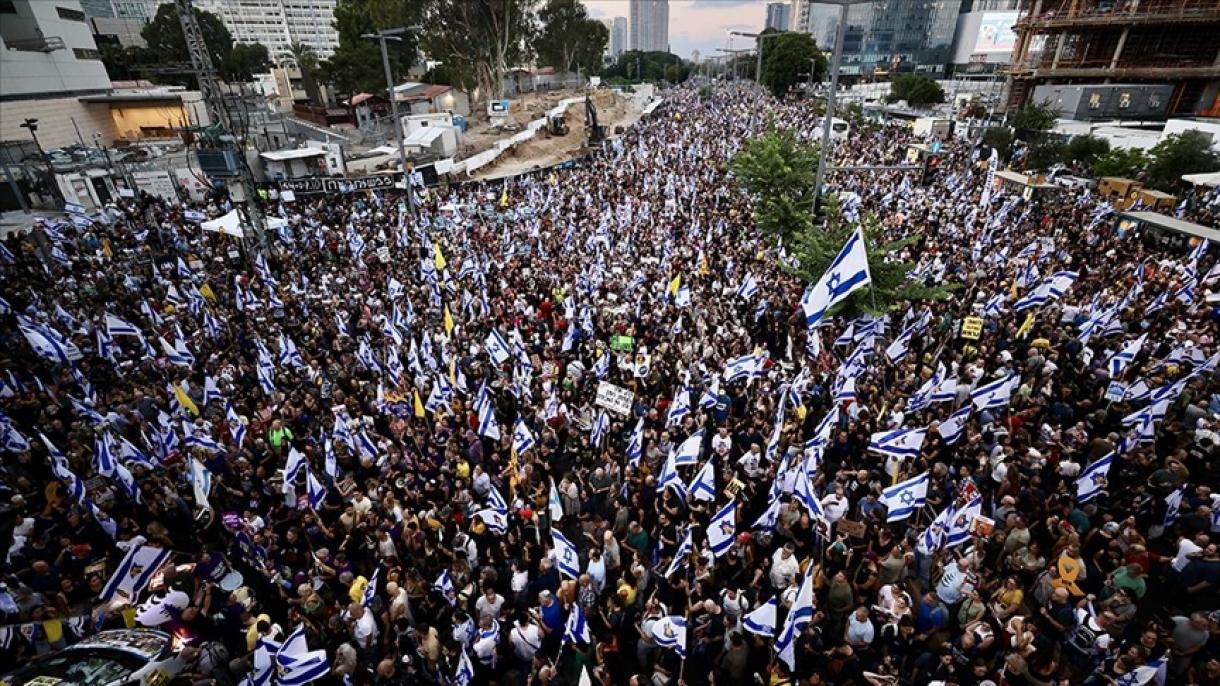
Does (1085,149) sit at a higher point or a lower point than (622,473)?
higher

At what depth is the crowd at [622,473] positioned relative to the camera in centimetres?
682

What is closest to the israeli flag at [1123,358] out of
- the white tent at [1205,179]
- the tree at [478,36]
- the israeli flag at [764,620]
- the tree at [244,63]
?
the israeli flag at [764,620]

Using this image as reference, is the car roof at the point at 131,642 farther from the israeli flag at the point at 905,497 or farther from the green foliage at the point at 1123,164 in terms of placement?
the green foliage at the point at 1123,164

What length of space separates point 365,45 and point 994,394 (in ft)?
206

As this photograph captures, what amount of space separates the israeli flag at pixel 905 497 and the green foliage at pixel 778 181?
44.7 ft

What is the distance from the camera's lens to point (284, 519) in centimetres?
909

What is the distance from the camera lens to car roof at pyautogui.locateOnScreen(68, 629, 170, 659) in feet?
21.6

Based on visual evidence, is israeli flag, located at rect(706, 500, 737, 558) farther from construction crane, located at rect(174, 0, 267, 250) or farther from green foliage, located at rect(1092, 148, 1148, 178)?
green foliage, located at rect(1092, 148, 1148, 178)

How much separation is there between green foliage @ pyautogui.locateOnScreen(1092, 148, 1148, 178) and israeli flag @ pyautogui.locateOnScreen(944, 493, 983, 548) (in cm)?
2926

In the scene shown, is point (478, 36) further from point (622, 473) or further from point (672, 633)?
point (672, 633)

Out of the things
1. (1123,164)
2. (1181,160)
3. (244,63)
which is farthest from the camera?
(244,63)

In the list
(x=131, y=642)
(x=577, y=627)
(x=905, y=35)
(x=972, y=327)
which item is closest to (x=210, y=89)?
(x=131, y=642)

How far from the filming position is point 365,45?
56.5m

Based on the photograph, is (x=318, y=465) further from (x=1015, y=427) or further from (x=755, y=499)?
(x=1015, y=427)
